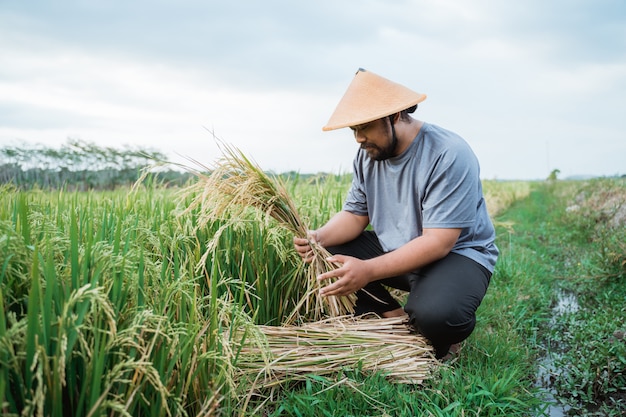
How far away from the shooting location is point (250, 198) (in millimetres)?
2373

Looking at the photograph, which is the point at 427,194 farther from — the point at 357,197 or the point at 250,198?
the point at 250,198

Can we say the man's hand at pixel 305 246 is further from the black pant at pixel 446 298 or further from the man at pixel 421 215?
the black pant at pixel 446 298

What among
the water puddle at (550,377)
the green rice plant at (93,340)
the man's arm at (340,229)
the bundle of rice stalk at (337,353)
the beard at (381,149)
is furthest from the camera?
the man's arm at (340,229)

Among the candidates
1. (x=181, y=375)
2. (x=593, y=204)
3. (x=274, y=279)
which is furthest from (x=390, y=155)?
(x=593, y=204)

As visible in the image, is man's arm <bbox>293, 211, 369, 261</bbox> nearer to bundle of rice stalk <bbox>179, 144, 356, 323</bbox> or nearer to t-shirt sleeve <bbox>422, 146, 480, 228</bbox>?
bundle of rice stalk <bbox>179, 144, 356, 323</bbox>

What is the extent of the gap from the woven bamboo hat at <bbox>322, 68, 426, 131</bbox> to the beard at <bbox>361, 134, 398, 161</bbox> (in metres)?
0.18

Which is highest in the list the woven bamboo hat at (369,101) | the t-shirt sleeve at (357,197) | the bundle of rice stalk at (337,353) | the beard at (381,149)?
the woven bamboo hat at (369,101)

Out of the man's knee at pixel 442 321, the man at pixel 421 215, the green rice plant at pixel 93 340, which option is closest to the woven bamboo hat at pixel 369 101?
the man at pixel 421 215

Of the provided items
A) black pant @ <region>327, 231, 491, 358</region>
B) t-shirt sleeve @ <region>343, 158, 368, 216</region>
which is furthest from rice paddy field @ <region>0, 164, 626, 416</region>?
t-shirt sleeve @ <region>343, 158, 368, 216</region>

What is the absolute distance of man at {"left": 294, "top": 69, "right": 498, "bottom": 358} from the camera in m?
2.30

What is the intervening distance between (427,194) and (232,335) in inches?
46.0

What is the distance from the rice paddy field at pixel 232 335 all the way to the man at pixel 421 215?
0.22 meters

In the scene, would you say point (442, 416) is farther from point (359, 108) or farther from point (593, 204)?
point (593, 204)

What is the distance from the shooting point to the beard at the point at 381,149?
2.45 meters
